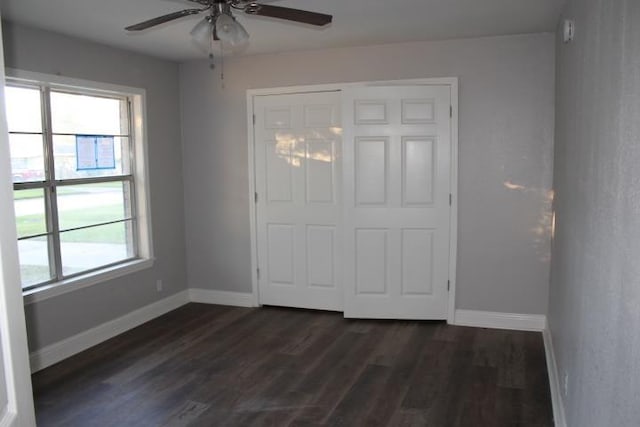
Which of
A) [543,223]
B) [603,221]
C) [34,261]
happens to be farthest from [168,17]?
[543,223]

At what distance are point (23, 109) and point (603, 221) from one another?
3.74 meters

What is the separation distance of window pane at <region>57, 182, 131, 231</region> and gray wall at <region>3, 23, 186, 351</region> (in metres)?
0.31

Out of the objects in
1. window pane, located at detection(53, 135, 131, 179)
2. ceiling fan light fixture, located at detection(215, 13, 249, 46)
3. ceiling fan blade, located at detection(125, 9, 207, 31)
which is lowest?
window pane, located at detection(53, 135, 131, 179)

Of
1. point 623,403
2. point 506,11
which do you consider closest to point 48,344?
point 623,403

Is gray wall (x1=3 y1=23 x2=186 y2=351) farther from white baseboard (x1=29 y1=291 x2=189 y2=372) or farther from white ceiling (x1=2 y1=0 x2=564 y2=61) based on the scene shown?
white ceiling (x1=2 y1=0 x2=564 y2=61)

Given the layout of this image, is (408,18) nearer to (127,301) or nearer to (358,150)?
(358,150)

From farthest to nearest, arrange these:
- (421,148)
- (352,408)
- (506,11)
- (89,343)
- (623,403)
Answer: (421,148) → (89,343) → (506,11) → (352,408) → (623,403)

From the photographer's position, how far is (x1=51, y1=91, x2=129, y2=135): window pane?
404 centimetres

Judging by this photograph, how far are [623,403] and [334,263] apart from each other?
12.0ft

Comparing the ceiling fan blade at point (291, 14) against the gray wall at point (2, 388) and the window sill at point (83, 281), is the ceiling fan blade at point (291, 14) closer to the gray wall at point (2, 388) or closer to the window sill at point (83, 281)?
the gray wall at point (2, 388)

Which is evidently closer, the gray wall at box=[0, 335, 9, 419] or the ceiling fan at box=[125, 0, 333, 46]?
the gray wall at box=[0, 335, 9, 419]

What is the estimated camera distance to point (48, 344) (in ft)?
12.7

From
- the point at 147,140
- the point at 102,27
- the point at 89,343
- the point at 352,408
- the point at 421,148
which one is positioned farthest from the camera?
the point at 147,140

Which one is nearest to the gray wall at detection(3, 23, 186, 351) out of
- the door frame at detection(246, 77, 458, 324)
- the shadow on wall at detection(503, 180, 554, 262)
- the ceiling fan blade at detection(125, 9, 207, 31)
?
the door frame at detection(246, 77, 458, 324)
